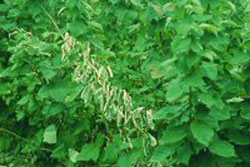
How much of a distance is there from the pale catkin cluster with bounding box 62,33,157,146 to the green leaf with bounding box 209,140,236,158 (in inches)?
14.7

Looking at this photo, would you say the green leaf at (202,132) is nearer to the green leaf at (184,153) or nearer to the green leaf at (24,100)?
the green leaf at (184,153)

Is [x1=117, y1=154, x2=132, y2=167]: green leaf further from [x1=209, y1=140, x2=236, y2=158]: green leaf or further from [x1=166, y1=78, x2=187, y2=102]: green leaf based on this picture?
[x1=166, y1=78, x2=187, y2=102]: green leaf

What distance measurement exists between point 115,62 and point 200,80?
140 centimetres

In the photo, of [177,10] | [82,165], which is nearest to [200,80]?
[177,10]

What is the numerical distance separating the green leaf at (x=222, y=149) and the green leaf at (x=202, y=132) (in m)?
0.08

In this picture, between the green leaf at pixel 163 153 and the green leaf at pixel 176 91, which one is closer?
the green leaf at pixel 176 91

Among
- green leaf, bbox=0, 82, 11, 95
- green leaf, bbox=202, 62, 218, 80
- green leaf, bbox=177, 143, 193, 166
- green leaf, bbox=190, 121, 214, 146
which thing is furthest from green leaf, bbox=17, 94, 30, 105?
green leaf, bbox=202, 62, 218, 80

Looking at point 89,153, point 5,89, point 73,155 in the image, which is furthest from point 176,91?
point 5,89

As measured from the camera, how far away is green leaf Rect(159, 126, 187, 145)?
3.30 m

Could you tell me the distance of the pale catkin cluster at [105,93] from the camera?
11.7ft

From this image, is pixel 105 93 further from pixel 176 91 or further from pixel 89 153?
pixel 89 153

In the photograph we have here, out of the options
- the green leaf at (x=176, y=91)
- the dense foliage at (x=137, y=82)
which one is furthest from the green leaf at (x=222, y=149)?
the green leaf at (x=176, y=91)

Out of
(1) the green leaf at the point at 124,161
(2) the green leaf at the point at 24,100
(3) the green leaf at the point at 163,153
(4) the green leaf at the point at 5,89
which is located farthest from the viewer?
(4) the green leaf at the point at 5,89

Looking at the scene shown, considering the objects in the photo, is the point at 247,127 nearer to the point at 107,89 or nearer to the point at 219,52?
the point at 219,52
